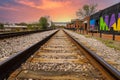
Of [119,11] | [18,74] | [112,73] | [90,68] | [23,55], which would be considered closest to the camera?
[112,73]

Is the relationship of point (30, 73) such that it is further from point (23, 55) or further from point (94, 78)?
point (23, 55)

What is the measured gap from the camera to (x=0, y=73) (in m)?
4.96

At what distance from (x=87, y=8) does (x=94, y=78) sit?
475 feet

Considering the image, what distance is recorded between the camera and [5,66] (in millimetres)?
5516

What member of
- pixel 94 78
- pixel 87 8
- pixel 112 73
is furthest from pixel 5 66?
pixel 87 8

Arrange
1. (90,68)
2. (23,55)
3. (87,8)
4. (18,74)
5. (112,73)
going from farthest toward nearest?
1. (87,8)
2. (23,55)
3. (90,68)
4. (18,74)
5. (112,73)

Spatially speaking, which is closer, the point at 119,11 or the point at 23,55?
the point at 23,55

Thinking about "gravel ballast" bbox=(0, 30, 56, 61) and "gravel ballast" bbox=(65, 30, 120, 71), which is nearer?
"gravel ballast" bbox=(65, 30, 120, 71)

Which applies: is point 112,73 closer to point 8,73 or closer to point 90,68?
point 90,68

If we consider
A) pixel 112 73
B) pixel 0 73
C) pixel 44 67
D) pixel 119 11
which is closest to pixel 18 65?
pixel 44 67

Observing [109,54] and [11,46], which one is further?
[11,46]

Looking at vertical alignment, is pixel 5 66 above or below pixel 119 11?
below

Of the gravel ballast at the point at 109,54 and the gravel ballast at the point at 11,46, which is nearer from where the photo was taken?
the gravel ballast at the point at 109,54

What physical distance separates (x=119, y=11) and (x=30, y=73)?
1798 cm
